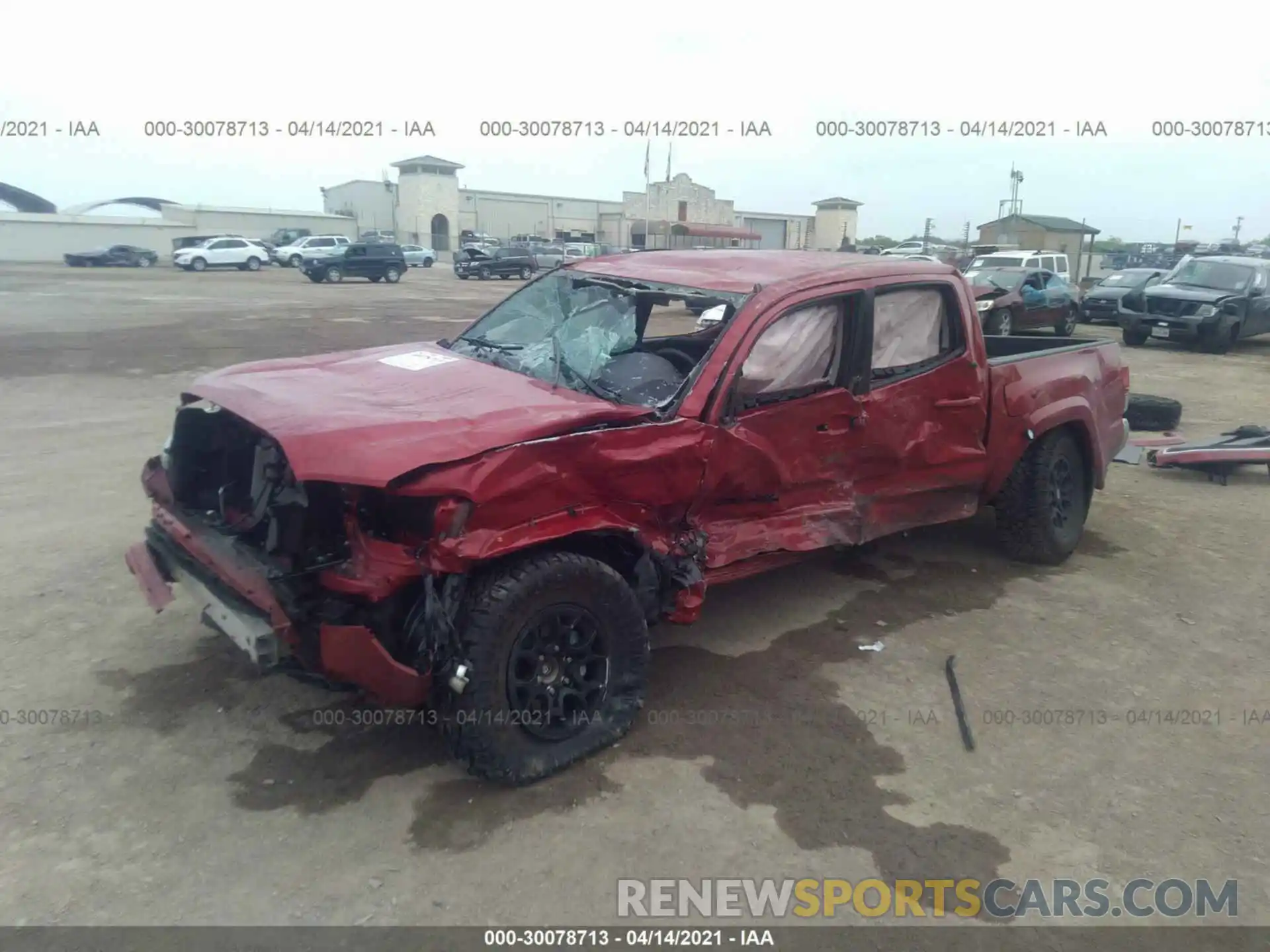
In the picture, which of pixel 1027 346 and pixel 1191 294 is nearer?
pixel 1027 346

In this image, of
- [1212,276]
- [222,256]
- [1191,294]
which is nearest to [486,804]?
[1191,294]

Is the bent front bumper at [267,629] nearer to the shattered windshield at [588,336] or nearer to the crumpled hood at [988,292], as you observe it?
the shattered windshield at [588,336]

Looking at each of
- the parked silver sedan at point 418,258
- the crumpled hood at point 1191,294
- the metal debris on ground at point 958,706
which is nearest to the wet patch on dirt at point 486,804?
the metal debris on ground at point 958,706

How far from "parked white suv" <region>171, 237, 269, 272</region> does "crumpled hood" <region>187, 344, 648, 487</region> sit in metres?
40.2

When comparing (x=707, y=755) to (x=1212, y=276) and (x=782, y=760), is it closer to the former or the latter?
(x=782, y=760)

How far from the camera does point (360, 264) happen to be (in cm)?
3403

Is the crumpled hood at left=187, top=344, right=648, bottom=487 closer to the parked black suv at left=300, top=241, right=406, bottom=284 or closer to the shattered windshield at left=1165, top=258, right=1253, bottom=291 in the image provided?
the shattered windshield at left=1165, top=258, right=1253, bottom=291

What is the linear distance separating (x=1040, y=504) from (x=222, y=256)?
1629 inches

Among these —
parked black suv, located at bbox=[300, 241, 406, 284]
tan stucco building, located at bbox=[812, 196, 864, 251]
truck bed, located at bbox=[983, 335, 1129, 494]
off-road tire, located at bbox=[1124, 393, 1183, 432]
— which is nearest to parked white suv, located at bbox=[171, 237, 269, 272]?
parked black suv, located at bbox=[300, 241, 406, 284]

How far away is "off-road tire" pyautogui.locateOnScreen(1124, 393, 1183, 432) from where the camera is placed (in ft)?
31.5

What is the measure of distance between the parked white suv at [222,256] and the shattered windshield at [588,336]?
39837 mm
